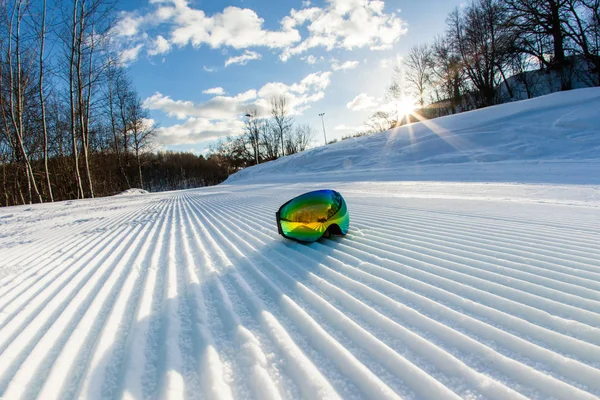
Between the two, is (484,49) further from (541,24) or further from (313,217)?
(313,217)

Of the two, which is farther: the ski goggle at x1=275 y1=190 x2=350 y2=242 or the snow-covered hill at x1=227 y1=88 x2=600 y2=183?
the snow-covered hill at x1=227 y1=88 x2=600 y2=183

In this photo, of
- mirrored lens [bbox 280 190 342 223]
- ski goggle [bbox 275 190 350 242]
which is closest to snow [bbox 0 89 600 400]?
ski goggle [bbox 275 190 350 242]

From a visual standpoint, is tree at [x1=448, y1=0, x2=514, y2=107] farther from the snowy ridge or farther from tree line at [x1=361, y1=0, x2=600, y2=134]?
the snowy ridge

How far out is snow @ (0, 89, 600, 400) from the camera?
3.26 ft

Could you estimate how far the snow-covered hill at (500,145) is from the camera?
761 centimetres

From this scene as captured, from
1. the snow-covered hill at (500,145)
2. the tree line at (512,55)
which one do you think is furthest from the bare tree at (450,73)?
the snow-covered hill at (500,145)

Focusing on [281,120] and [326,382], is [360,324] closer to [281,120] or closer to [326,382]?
[326,382]

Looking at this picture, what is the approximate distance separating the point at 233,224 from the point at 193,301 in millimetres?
2414

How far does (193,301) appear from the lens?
5.50 ft

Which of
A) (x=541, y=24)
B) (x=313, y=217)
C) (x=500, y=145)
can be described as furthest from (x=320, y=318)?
(x=541, y=24)

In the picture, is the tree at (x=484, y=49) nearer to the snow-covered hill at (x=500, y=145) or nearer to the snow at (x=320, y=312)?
the snow-covered hill at (x=500, y=145)

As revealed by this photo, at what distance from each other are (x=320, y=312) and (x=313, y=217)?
1.31m

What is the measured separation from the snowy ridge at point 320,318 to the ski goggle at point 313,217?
145 mm

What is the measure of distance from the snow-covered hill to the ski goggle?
5.74 m
